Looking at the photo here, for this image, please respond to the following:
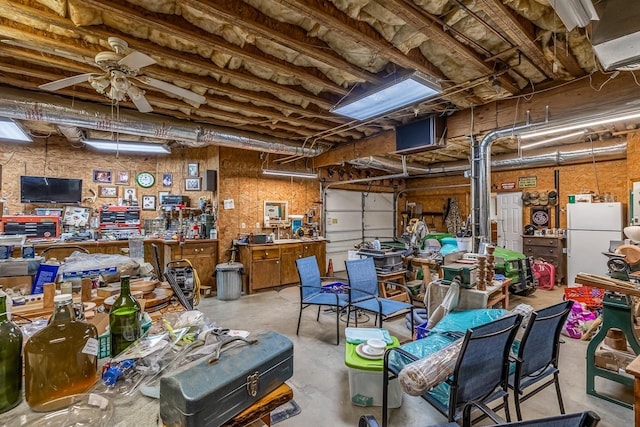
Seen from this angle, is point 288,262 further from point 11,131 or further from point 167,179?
point 11,131

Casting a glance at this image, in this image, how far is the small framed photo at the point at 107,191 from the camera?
5851 mm

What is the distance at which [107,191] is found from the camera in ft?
19.4

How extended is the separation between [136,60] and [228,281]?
3.85 m

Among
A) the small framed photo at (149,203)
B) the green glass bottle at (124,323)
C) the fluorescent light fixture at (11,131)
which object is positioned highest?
the fluorescent light fixture at (11,131)

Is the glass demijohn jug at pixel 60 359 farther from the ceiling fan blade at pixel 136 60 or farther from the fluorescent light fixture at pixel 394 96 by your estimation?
the fluorescent light fixture at pixel 394 96

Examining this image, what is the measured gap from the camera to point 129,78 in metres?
2.65

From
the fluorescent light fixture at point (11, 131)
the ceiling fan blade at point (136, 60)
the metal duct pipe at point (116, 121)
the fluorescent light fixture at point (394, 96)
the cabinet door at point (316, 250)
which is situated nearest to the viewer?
the ceiling fan blade at point (136, 60)

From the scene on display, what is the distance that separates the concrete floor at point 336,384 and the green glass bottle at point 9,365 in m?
1.73

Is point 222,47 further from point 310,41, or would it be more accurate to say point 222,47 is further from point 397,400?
point 397,400

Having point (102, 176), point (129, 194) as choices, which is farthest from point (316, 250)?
point (102, 176)

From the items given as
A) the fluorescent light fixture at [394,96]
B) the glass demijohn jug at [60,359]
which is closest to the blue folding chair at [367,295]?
the fluorescent light fixture at [394,96]

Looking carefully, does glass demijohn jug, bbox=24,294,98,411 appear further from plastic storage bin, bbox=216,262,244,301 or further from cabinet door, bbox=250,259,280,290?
cabinet door, bbox=250,259,280,290

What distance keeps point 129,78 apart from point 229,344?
2.70 meters

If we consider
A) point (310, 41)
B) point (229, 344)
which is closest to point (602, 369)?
point (229, 344)
